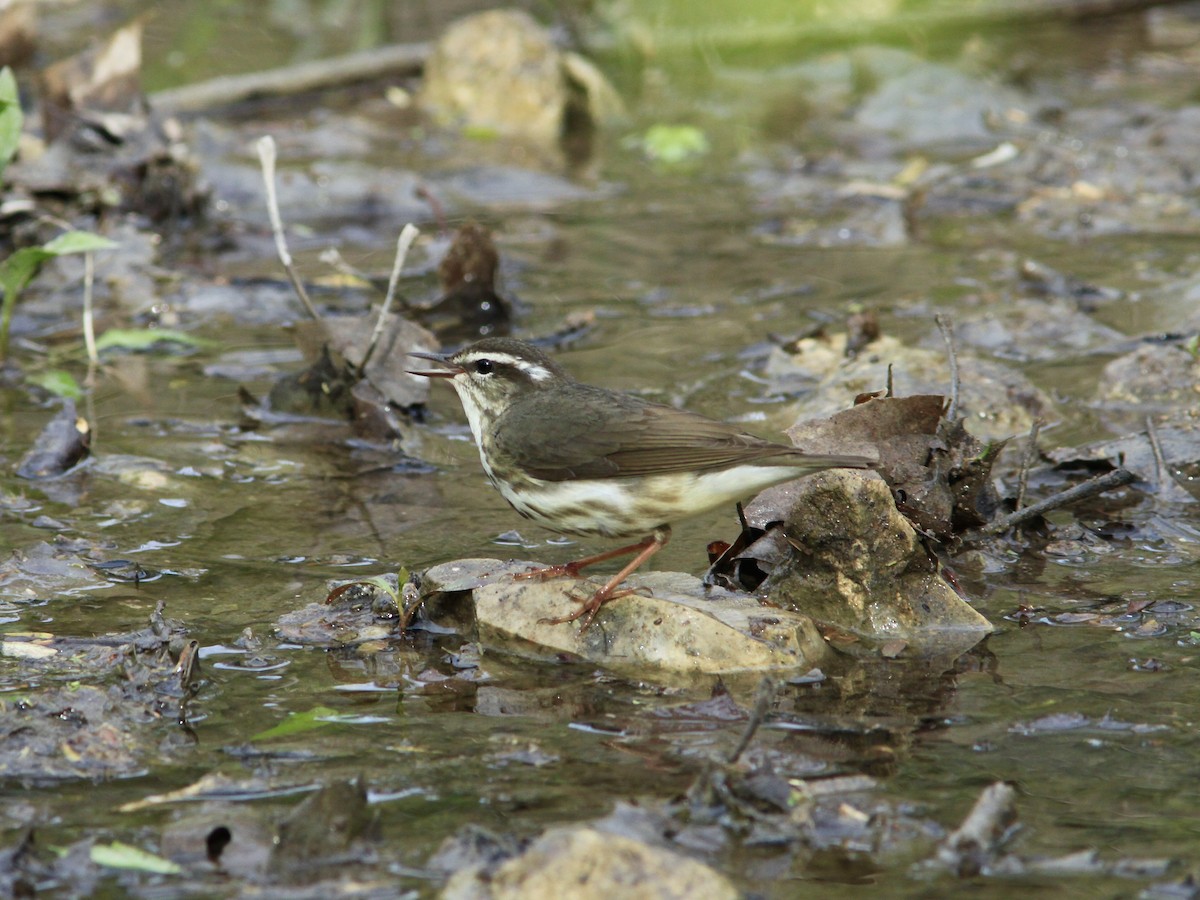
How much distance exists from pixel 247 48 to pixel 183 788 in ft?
47.1

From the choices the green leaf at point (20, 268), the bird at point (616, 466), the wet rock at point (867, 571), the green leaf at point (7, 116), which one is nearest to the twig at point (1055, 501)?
the wet rock at point (867, 571)

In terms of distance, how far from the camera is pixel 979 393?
25.8 feet

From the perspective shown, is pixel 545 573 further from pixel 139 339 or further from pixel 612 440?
pixel 139 339

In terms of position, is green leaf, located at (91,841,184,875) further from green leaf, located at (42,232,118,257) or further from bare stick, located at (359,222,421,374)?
green leaf, located at (42,232,118,257)

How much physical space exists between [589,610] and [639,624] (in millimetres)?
197

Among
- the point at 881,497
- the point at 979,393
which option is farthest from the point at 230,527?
the point at 979,393

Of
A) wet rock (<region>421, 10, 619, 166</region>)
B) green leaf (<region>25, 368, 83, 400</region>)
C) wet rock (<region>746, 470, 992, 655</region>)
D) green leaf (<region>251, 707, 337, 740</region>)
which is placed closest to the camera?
green leaf (<region>251, 707, 337, 740</region>)

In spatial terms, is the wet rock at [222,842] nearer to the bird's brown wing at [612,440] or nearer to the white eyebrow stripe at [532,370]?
the bird's brown wing at [612,440]

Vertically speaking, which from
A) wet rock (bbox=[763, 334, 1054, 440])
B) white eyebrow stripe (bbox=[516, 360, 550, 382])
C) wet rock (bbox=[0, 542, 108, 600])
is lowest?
wet rock (bbox=[0, 542, 108, 600])

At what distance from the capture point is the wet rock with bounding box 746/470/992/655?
5.58m

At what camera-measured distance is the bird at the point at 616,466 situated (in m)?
5.47

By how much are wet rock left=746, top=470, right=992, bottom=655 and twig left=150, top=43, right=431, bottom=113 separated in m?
9.62

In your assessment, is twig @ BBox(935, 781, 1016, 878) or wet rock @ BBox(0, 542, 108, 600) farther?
wet rock @ BBox(0, 542, 108, 600)

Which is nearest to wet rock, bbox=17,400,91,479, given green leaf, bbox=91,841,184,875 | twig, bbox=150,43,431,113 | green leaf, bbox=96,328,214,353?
green leaf, bbox=96,328,214,353
